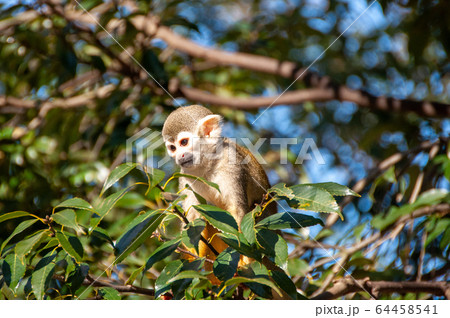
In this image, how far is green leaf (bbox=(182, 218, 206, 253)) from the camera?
4.87ft

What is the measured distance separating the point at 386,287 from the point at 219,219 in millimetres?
1075

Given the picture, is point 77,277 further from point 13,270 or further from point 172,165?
point 172,165

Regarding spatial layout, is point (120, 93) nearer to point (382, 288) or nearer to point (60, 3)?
point (60, 3)

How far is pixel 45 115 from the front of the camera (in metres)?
3.73

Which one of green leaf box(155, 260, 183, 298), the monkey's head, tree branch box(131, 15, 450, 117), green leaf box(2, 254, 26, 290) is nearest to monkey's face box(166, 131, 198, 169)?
the monkey's head

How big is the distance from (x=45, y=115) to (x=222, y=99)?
140 cm

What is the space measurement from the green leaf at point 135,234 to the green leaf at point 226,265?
0.79ft

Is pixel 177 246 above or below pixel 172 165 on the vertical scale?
above

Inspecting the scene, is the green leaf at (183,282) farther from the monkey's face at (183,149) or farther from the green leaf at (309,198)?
the monkey's face at (183,149)

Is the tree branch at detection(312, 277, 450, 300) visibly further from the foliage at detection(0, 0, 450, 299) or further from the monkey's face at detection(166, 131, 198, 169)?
the monkey's face at detection(166, 131, 198, 169)

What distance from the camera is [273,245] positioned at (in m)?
1.50

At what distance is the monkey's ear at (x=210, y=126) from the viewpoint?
109 inches

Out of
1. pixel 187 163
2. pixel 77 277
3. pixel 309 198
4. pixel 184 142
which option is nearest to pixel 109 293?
pixel 77 277

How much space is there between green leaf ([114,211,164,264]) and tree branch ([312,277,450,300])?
93 cm
